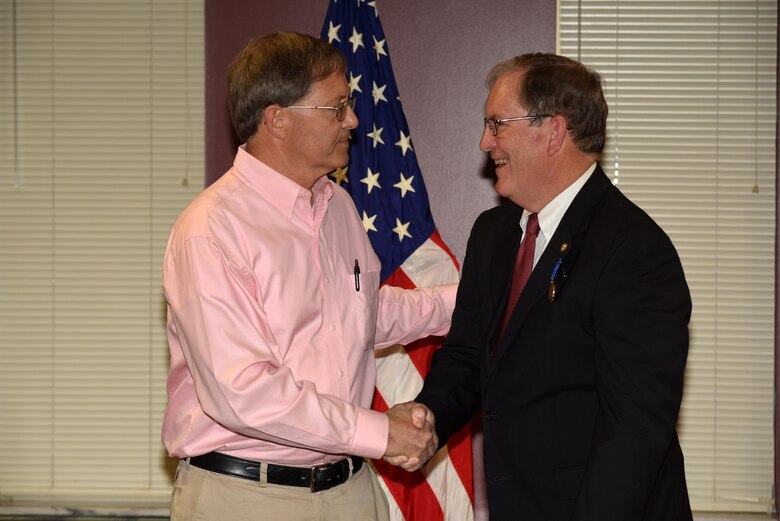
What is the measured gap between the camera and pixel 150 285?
4328 millimetres

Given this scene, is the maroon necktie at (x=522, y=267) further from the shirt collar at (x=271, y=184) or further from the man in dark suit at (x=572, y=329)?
the shirt collar at (x=271, y=184)

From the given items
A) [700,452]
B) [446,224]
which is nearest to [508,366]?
[446,224]

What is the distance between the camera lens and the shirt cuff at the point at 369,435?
2.22m

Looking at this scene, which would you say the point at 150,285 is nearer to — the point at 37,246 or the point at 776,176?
the point at 37,246

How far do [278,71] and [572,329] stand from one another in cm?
109

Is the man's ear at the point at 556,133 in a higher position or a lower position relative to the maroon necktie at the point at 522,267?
higher

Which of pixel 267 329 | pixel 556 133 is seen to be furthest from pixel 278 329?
pixel 556 133

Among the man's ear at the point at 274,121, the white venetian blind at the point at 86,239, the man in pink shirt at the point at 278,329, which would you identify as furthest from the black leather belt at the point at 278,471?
the white venetian blind at the point at 86,239

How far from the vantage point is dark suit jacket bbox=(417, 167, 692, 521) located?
1937 millimetres

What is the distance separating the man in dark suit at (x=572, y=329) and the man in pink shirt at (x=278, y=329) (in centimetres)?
34

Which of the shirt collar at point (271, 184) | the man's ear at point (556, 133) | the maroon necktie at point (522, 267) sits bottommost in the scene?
the maroon necktie at point (522, 267)

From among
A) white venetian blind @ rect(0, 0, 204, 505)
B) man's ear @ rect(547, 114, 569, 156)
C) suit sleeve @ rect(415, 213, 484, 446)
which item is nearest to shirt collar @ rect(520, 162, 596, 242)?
man's ear @ rect(547, 114, 569, 156)

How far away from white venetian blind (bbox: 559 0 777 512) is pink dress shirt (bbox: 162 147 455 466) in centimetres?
215

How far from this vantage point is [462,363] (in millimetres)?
2660
